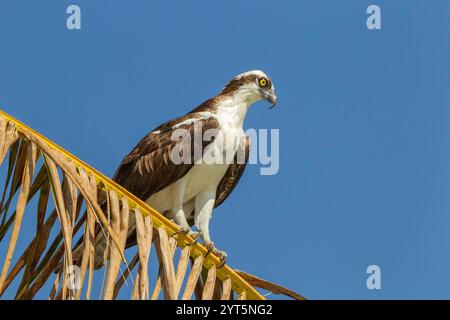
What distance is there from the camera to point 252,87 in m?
10.7

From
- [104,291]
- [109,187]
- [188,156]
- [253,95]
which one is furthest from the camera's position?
[253,95]

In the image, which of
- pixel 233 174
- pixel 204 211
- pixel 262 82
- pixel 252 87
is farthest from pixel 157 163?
pixel 262 82

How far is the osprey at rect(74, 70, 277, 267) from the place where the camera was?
32.6 ft

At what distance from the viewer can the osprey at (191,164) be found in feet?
32.6

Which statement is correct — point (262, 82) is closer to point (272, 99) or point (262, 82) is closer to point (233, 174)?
point (272, 99)

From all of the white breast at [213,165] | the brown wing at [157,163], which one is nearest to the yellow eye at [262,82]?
the white breast at [213,165]

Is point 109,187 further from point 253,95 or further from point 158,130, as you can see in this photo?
point 253,95

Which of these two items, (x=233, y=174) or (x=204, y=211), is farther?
(x=233, y=174)

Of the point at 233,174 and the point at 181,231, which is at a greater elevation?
the point at 233,174

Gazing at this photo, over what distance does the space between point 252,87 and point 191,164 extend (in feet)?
4.33
